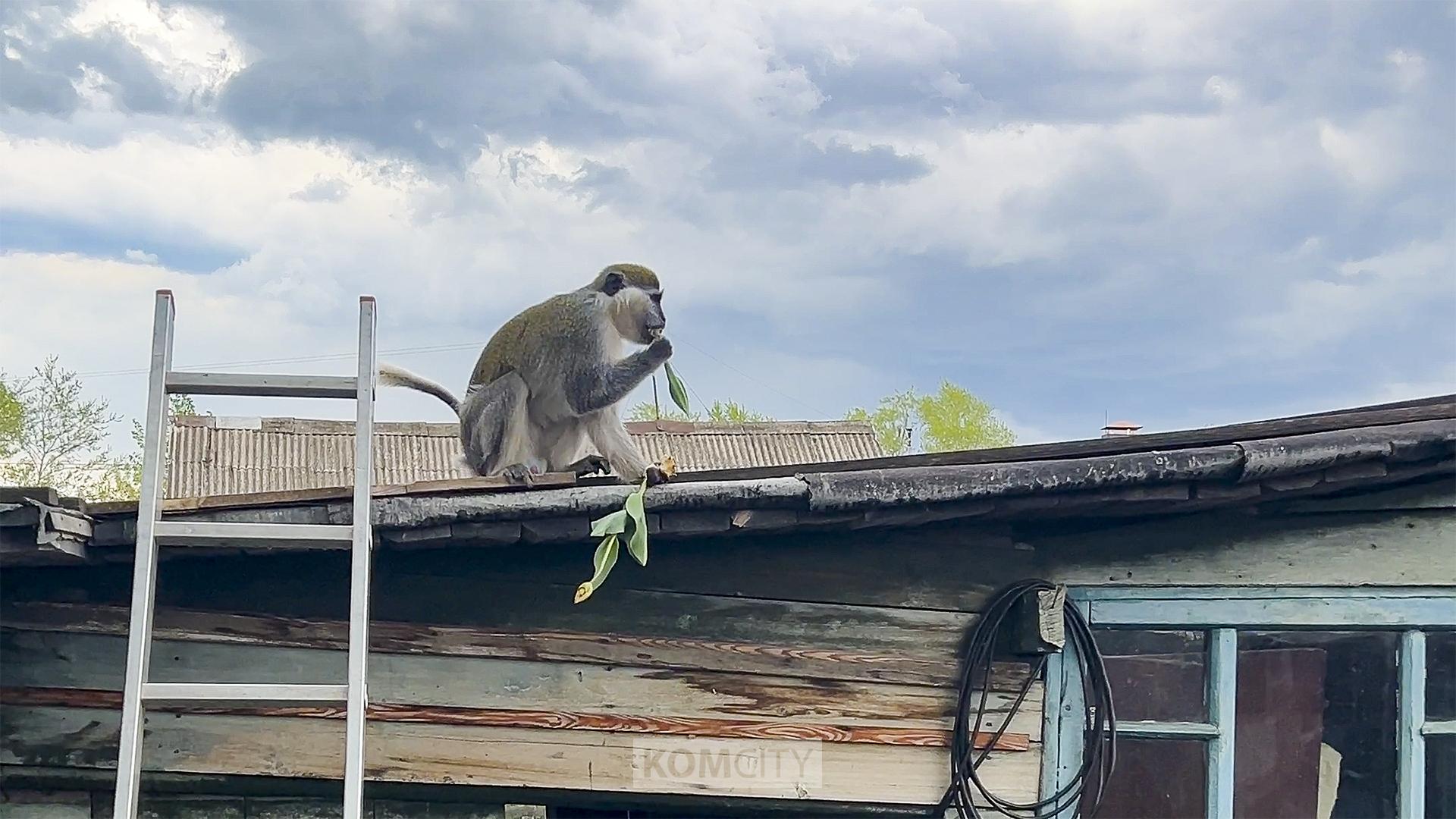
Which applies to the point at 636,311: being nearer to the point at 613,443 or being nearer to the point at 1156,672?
the point at 613,443

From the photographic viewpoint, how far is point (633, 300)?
5.23m

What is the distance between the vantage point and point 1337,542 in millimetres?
4141

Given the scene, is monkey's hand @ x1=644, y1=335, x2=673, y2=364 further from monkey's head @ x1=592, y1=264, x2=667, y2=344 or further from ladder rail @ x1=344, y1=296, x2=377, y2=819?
ladder rail @ x1=344, y1=296, x2=377, y2=819

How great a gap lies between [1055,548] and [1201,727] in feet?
2.29

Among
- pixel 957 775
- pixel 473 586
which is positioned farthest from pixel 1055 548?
pixel 473 586

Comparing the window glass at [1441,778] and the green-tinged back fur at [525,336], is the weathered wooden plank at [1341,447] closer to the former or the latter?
the window glass at [1441,778]

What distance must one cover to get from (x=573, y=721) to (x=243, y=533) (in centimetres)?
116

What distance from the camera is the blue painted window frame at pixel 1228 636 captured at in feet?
13.1

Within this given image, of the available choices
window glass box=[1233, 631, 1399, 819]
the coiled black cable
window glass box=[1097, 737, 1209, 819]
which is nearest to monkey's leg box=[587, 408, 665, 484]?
the coiled black cable

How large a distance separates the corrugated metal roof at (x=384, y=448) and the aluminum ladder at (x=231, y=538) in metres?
11.3

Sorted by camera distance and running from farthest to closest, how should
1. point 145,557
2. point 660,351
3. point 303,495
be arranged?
point 660,351, point 303,495, point 145,557

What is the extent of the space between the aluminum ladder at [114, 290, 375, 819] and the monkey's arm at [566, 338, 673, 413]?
5.51ft

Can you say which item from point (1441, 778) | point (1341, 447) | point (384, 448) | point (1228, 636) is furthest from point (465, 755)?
point (384, 448)

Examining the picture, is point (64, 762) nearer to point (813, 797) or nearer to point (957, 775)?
point (813, 797)
